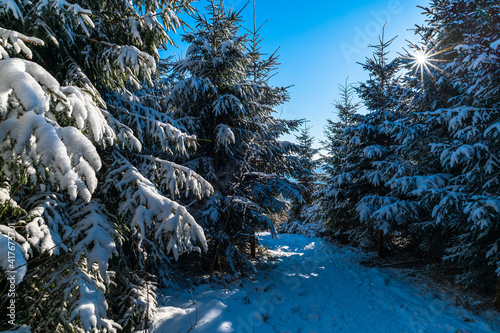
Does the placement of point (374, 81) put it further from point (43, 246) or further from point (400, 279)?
point (43, 246)

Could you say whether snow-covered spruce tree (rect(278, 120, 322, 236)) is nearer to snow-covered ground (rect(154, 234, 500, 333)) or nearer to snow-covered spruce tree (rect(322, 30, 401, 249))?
snow-covered spruce tree (rect(322, 30, 401, 249))

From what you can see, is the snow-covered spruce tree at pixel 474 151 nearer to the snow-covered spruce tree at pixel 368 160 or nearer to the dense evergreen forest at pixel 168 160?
the dense evergreen forest at pixel 168 160

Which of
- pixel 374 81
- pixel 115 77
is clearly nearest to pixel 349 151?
pixel 374 81

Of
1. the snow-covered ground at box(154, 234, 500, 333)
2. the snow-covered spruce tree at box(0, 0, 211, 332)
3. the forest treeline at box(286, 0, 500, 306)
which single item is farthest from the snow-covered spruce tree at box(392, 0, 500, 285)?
the snow-covered spruce tree at box(0, 0, 211, 332)

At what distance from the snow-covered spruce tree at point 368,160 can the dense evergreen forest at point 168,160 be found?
0.09 m

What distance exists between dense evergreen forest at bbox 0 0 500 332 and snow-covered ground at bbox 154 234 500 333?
0.70 metres

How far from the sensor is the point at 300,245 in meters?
13.3

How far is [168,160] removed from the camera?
7.52m

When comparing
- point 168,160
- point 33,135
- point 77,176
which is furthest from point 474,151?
point 168,160

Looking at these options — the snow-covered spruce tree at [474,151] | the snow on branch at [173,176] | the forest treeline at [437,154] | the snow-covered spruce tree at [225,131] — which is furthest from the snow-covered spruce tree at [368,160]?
the snow on branch at [173,176]

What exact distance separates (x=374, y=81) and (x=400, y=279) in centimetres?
912

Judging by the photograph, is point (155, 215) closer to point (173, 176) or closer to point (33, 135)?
point (173, 176)

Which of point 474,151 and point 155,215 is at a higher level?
point 474,151

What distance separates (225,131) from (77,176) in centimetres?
521
